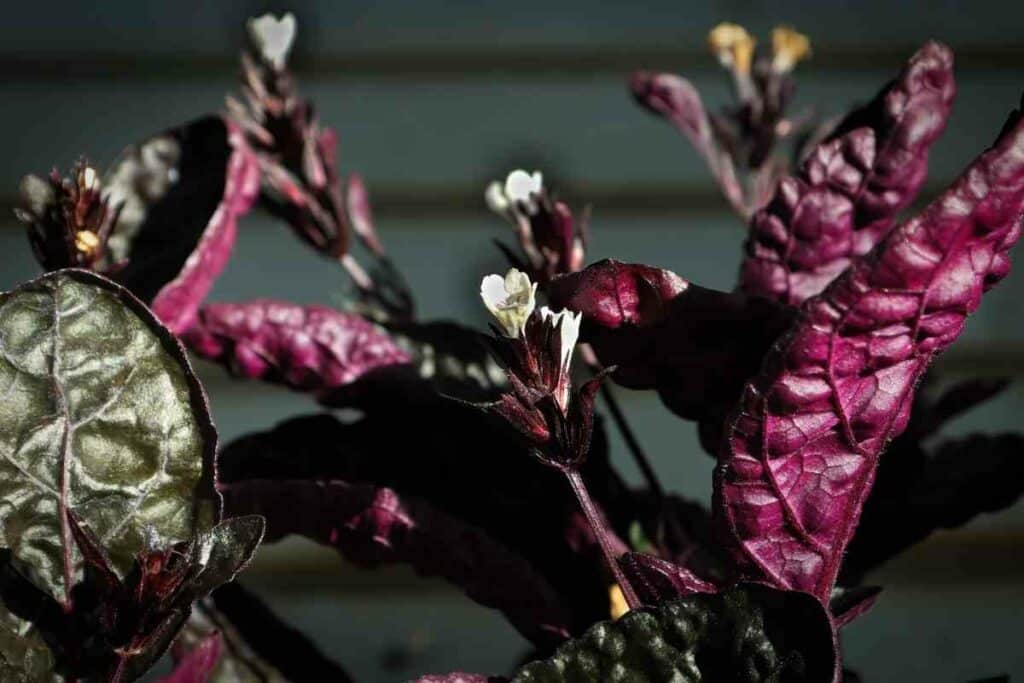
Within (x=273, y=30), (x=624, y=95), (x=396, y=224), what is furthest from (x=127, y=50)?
(x=273, y=30)

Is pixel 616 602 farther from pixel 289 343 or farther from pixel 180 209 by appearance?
pixel 180 209

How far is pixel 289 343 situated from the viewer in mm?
701

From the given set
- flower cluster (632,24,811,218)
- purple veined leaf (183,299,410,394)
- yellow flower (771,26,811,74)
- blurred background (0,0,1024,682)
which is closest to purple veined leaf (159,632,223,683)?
purple veined leaf (183,299,410,394)

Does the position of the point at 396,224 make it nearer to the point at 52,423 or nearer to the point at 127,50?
the point at 127,50

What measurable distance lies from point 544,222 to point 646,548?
0.20 m

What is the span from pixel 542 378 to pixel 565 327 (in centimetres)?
2

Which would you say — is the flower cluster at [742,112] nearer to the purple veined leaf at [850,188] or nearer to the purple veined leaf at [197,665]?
the purple veined leaf at [850,188]

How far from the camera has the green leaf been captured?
0.51 meters

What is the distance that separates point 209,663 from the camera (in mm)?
592

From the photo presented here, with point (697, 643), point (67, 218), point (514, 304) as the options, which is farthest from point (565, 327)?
point (67, 218)

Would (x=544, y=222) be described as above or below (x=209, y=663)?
above

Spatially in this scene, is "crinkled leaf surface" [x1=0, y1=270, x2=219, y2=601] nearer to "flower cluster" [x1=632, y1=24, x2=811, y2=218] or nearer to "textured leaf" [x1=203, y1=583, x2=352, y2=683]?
"textured leaf" [x1=203, y1=583, x2=352, y2=683]

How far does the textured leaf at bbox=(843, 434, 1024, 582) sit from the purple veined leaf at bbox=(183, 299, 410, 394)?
0.30 m

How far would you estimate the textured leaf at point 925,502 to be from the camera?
74 cm
